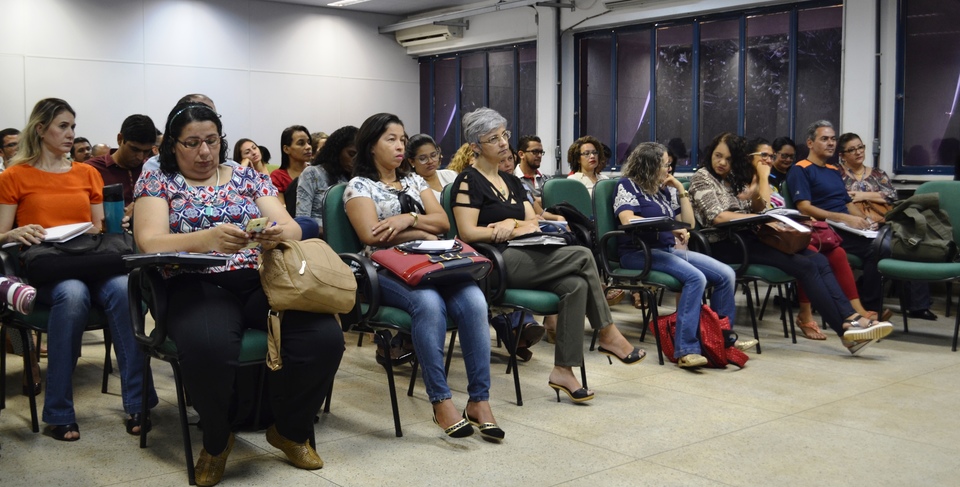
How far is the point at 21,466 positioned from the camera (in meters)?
2.83

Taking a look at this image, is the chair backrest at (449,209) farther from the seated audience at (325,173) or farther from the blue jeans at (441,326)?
the seated audience at (325,173)

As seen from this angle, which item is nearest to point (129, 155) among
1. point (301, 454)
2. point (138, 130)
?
point (138, 130)

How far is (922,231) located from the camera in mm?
5121

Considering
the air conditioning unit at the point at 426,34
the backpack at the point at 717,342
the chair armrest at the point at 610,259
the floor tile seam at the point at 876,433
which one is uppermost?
the air conditioning unit at the point at 426,34

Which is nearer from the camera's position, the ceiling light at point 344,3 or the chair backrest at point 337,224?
the chair backrest at point 337,224

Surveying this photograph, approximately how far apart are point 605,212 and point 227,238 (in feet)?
7.98

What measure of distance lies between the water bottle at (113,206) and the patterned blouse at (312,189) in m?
1.17

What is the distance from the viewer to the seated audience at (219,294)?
2.64 meters

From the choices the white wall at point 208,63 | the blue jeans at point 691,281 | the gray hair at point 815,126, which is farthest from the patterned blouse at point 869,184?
the white wall at point 208,63

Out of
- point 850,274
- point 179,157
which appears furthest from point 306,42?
point 179,157

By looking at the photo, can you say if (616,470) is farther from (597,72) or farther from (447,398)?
(597,72)

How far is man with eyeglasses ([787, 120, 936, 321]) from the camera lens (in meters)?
5.67

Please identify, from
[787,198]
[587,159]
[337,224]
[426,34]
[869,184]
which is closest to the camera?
[337,224]

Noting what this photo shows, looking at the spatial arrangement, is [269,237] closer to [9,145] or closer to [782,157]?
[9,145]
